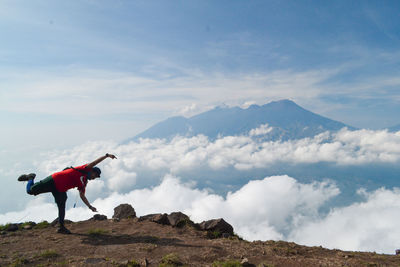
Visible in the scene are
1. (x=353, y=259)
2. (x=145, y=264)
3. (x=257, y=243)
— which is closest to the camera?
(x=145, y=264)

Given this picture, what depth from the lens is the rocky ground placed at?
23.0 feet


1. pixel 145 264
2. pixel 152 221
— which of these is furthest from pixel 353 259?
pixel 152 221

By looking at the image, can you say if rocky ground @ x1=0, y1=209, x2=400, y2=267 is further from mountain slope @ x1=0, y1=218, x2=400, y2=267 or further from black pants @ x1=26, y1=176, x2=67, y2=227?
black pants @ x1=26, y1=176, x2=67, y2=227

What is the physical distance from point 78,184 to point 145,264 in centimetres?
533

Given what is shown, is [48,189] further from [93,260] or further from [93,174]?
[93,260]

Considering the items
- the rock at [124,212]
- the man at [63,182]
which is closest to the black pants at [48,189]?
the man at [63,182]

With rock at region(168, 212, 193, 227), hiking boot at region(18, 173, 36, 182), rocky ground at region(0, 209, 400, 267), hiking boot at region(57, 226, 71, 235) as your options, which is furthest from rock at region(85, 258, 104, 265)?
hiking boot at region(18, 173, 36, 182)

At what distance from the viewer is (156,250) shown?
8.01m

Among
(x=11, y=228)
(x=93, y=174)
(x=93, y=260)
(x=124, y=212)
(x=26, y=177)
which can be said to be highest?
(x=93, y=174)

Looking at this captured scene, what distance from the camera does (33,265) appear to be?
6.76 m

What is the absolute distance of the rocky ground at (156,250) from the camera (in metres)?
7.00

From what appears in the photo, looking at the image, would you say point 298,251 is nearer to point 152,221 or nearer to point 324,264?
point 324,264

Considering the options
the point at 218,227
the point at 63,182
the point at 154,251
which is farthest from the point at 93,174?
the point at 218,227

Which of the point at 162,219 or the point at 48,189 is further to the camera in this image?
the point at 162,219
